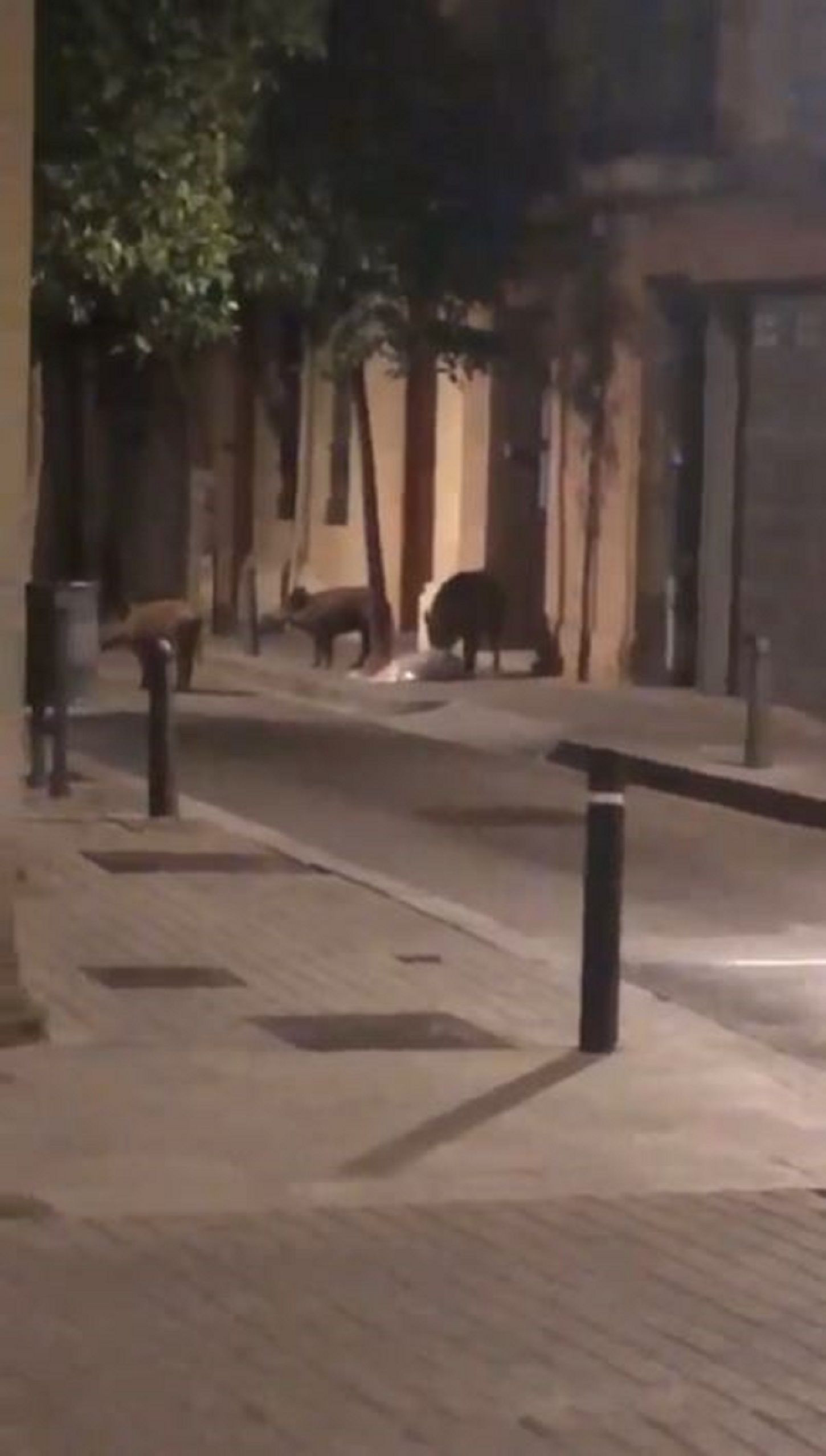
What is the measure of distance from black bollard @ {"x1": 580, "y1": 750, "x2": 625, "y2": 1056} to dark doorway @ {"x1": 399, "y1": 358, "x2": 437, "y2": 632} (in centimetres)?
2085

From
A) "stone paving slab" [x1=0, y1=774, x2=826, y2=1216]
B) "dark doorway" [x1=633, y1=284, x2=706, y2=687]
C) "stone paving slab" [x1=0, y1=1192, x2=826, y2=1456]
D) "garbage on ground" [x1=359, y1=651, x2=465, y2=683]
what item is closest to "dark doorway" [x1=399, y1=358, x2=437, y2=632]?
"garbage on ground" [x1=359, y1=651, x2=465, y2=683]

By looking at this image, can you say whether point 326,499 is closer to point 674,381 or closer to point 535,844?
point 674,381

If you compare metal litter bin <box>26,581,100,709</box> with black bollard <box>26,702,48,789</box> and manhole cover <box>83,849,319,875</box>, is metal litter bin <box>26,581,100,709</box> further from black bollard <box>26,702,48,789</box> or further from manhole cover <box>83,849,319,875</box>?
manhole cover <box>83,849,319,875</box>

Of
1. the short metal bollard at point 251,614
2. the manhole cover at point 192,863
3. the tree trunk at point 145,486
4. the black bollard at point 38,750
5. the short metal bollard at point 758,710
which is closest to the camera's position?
the manhole cover at point 192,863

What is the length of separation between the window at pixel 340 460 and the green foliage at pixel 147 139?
582 inches

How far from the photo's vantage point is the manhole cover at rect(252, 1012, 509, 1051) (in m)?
11.0

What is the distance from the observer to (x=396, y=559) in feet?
105

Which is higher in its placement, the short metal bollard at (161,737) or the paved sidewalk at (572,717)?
the short metal bollard at (161,737)

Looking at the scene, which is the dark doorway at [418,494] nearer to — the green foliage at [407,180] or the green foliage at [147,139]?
the green foliage at [407,180]

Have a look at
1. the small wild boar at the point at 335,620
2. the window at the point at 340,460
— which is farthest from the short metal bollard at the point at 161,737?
the window at the point at 340,460

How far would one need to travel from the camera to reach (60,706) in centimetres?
1775

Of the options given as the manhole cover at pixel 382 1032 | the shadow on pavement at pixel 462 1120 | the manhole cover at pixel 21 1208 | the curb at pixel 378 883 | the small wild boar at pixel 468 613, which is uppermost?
the small wild boar at pixel 468 613

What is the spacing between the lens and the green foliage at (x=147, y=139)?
16406 mm

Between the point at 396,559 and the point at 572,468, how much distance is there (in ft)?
13.8
